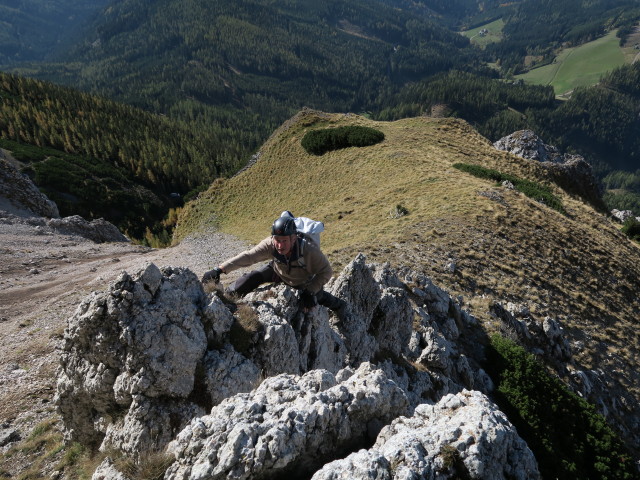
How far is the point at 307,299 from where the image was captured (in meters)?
10.3

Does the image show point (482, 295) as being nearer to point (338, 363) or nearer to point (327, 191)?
point (338, 363)

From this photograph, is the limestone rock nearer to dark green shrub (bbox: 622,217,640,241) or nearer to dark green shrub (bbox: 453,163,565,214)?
dark green shrub (bbox: 453,163,565,214)

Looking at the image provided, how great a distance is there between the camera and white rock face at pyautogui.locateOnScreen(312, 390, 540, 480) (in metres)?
5.09

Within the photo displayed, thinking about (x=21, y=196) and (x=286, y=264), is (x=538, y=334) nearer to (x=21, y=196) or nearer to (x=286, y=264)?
(x=286, y=264)

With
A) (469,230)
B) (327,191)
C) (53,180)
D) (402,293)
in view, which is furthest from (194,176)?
(402,293)

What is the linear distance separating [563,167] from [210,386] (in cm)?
6761

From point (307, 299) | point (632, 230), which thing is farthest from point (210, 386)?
point (632, 230)

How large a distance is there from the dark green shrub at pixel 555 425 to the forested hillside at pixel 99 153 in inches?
2498

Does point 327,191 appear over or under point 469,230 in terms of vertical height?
under

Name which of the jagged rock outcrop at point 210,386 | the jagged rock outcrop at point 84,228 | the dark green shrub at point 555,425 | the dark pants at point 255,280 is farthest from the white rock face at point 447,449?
the jagged rock outcrop at point 84,228

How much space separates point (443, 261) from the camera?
24.5 m

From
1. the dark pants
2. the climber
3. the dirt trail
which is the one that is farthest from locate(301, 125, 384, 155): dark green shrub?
the climber

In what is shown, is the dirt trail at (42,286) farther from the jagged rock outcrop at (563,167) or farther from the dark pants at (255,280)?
the jagged rock outcrop at (563,167)

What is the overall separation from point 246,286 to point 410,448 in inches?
259
